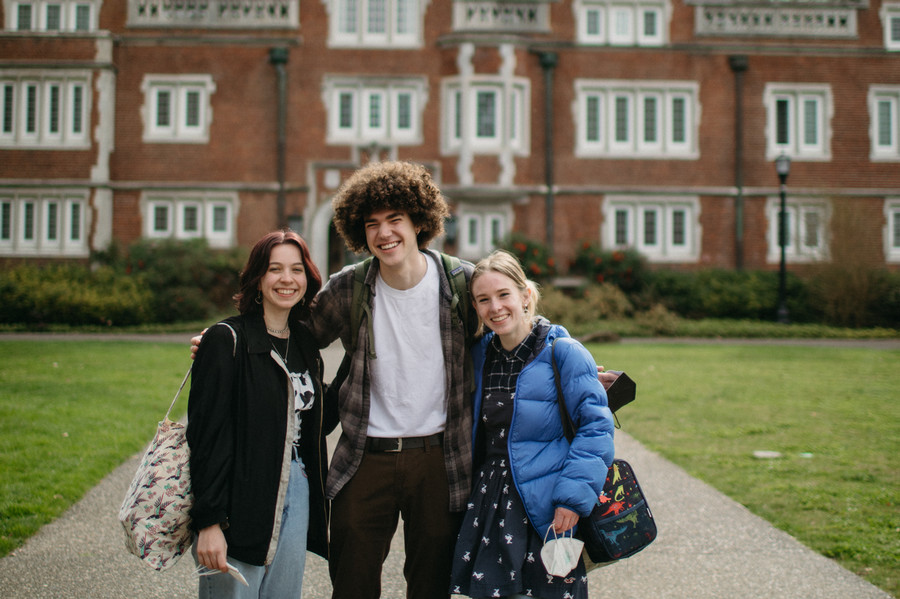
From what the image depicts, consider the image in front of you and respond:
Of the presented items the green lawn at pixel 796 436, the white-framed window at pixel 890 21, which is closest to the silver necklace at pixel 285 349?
the green lawn at pixel 796 436

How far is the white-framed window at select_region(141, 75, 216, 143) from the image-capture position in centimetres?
1912

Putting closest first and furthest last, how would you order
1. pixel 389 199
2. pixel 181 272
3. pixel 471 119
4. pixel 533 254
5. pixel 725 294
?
pixel 389 199
pixel 181 272
pixel 725 294
pixel 533 254
pixel 471 119

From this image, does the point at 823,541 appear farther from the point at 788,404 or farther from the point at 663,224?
the point at 663,224

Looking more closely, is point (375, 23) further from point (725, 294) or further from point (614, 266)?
point (725, 294)

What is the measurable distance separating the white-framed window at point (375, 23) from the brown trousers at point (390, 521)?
59.1 ft

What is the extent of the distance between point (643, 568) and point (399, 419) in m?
1.86

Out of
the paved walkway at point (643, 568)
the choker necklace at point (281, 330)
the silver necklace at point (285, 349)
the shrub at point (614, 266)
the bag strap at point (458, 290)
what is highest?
the shrub at point (614, 266)

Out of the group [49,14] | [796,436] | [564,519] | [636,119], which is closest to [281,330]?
[564,519]

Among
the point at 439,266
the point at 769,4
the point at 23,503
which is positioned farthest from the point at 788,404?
the point at 769,4

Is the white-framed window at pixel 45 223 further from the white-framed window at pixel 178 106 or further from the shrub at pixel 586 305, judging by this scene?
the shrub at pixel 586 305

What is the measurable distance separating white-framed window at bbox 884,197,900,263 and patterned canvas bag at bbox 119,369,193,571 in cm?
2194

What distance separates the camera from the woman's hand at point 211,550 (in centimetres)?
238

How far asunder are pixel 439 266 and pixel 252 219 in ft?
56.6

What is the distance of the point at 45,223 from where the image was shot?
1894cm
